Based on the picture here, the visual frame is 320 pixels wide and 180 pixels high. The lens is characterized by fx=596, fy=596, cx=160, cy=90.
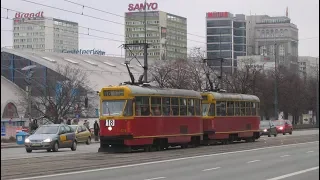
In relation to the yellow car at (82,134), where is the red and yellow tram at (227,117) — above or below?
above

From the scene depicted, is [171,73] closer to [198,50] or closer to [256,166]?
[198,50]

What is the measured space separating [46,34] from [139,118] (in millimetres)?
53186

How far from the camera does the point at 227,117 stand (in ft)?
108

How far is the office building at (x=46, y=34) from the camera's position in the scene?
61963 mm

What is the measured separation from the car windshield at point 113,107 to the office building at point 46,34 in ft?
109

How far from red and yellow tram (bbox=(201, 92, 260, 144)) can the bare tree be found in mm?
19104

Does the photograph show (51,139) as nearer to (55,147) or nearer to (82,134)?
(55,147)

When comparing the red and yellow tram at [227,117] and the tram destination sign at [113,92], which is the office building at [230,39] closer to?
the red and yellow tram at [227,117]

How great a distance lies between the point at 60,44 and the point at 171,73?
36.3 meters

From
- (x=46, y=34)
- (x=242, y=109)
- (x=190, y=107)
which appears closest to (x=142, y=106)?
(x=190, y=107)

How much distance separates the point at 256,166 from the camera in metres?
Answer: 17.5

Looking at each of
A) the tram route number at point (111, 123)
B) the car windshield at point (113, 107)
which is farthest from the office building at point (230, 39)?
the tram route number at point (111, 123)

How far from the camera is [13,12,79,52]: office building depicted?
61963 mm

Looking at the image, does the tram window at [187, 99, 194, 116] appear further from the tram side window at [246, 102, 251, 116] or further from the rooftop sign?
the rooftop sign
